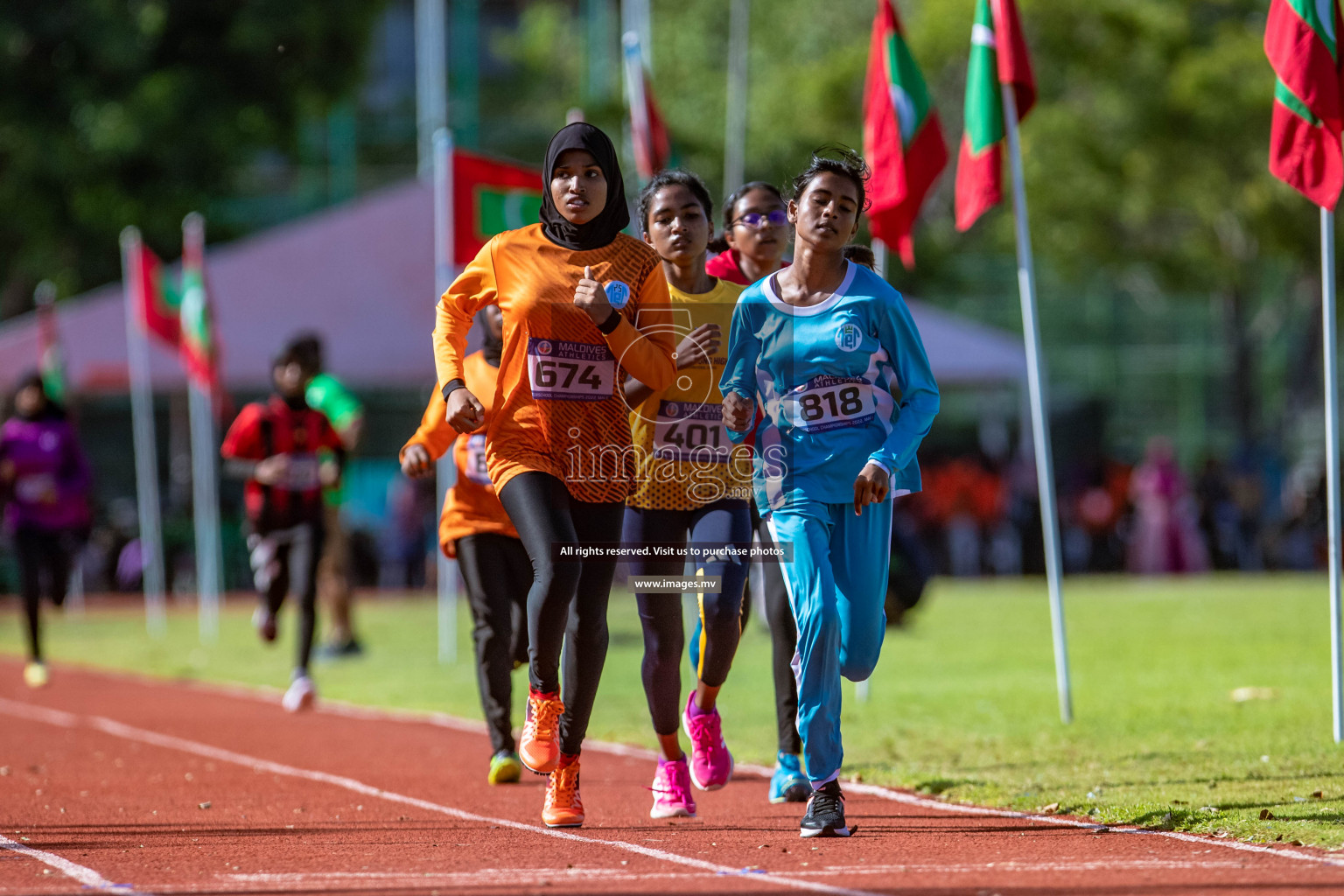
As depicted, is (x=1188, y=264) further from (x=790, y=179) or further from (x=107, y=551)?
(x=790, y=179)

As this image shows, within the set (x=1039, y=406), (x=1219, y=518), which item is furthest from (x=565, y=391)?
(x=1219, y=518)

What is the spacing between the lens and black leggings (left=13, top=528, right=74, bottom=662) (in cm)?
1381

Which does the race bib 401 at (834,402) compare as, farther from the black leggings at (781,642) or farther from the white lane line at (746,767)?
the white lane line at (746,767)

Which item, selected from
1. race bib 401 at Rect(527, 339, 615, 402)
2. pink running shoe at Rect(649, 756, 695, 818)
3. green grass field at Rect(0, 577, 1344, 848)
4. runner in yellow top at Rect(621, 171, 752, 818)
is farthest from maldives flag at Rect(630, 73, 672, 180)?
A: pink running shoe at Rect(649, 756, 695, 818)

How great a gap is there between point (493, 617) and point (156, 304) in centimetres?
1258

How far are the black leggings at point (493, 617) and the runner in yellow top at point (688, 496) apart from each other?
1.25 meters

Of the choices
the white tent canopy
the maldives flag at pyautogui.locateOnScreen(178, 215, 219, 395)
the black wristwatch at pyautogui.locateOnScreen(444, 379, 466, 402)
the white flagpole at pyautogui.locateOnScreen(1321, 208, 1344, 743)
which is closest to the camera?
the black wristwatch at pyautogui.locateOnScreen(444, 379, 466, 402)

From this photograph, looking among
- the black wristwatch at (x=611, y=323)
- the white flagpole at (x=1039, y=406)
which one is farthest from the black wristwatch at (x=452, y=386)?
the white flagpole at (x=1039, y=406)

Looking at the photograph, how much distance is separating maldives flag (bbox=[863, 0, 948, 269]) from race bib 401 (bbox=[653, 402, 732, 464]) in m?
4.67

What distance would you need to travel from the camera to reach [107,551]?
90.6 feet

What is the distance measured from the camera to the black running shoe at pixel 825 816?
6605 millimetres

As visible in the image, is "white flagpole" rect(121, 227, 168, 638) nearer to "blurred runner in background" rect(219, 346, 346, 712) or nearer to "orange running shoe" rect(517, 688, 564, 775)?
"blurred runner in background" rect(219, 346, 346, 712)

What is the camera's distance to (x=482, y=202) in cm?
1362

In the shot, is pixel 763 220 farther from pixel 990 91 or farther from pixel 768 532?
pixel 990 91
